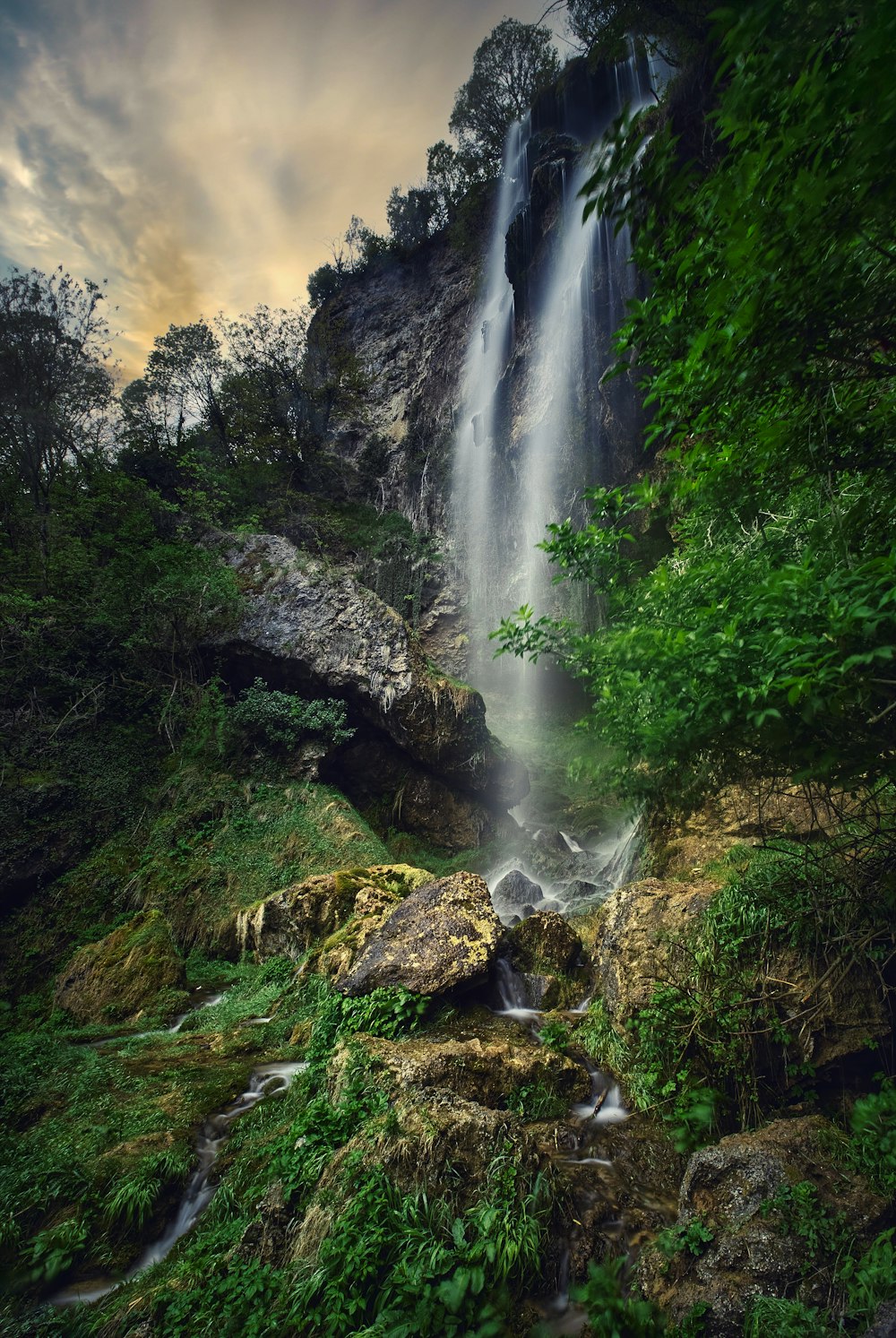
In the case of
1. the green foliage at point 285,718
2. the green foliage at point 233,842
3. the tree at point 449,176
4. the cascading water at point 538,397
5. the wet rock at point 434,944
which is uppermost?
the tree at point 449,176

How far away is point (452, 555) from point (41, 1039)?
20156mm

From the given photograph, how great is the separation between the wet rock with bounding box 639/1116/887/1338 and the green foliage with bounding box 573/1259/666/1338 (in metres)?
0.12

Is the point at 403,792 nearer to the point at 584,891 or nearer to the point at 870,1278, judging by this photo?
the point at 584,891

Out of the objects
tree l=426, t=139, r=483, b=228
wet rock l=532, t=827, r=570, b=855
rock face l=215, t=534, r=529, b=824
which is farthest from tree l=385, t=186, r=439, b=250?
wet rock l=532, t=827, r=570, b=855

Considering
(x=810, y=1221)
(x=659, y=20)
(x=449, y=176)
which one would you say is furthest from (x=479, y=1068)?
(x=449, y=176)

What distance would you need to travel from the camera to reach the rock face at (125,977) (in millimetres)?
7199

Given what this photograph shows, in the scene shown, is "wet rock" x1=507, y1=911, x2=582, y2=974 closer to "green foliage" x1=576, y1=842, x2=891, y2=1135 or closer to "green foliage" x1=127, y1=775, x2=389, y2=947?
"green foliage" x1=576, y1=842, x2=891, y2=1135

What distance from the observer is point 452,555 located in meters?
23.1

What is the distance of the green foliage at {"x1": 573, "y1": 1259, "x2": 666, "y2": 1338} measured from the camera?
8.18 ft

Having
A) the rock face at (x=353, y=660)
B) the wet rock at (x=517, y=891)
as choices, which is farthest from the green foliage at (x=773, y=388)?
the rock face at (x=353, y=660)

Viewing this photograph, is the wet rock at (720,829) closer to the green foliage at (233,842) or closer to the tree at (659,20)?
the green foliage at (233,842)

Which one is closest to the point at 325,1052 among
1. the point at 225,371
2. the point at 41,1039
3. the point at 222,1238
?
the point at 222,1238

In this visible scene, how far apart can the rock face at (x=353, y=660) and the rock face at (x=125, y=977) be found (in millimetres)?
6631

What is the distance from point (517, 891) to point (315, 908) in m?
4.56
